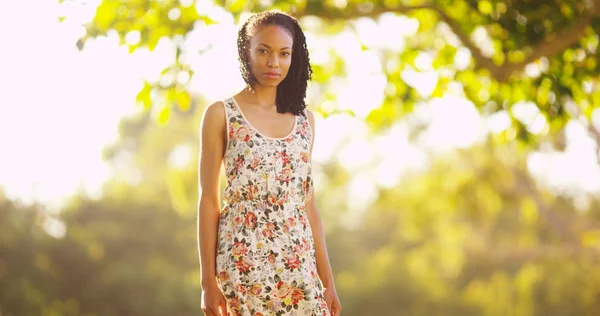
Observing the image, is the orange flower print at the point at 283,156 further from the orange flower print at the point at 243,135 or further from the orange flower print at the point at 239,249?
the orange flower print at the point at 239,249

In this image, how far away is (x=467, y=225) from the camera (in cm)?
3388

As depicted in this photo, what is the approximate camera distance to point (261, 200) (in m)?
3.41

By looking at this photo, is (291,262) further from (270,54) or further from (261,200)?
(270,54)

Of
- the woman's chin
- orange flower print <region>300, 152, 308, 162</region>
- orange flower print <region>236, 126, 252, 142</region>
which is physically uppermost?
the woman's chin

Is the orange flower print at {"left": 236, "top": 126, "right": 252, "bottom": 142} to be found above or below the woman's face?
below

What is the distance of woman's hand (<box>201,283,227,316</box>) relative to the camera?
3.31 meters

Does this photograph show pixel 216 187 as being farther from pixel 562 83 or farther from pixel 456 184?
pixel 456 184

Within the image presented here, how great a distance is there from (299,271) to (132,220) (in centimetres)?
2677

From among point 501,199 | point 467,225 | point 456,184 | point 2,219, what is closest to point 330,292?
point 456,184

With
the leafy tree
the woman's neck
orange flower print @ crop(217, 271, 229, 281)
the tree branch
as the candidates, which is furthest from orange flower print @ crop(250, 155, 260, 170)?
the tree branch

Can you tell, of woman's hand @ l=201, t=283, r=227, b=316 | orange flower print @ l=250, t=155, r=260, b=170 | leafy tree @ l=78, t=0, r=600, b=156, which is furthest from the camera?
leafy tree @ l=78, t=0, r=600, b=156

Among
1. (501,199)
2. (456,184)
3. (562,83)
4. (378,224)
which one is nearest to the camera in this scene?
(562,83)

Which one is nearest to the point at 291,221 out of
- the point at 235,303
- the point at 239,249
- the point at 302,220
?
the point at 302,220

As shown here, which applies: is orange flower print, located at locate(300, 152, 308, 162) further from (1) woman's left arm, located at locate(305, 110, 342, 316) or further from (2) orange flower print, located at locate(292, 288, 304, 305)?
(2) orange flower print, located at locate(292, 288, 304, 305)
